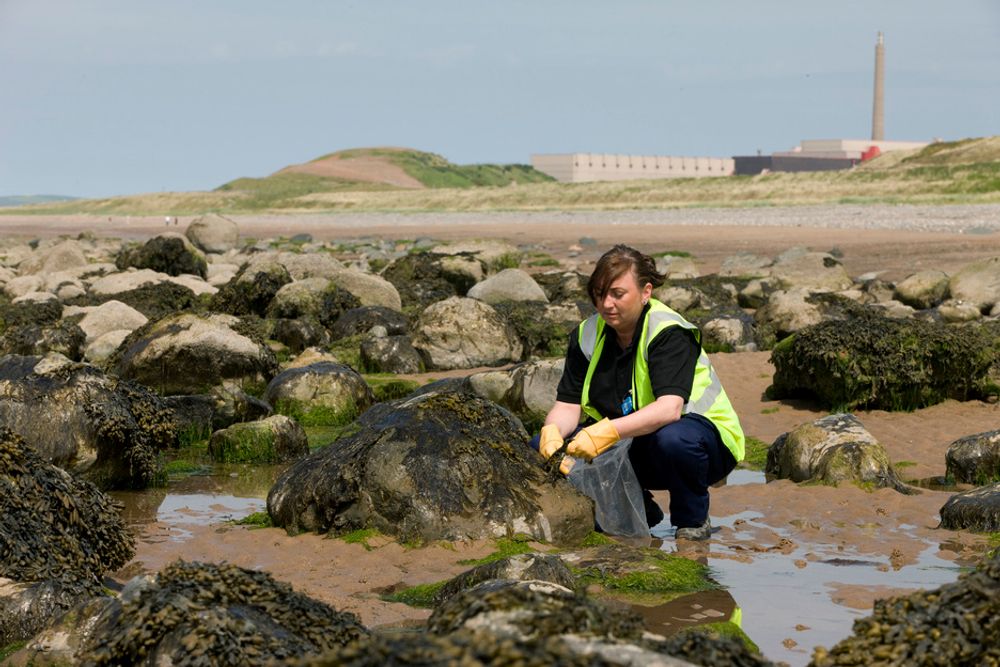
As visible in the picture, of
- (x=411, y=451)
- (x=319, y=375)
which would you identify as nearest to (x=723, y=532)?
(x=411, y=451)

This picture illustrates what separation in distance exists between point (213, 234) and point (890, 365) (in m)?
24.9

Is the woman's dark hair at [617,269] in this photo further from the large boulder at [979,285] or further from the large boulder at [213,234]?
the large boulder at [213,234]

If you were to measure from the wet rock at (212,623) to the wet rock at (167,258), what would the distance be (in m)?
20.1

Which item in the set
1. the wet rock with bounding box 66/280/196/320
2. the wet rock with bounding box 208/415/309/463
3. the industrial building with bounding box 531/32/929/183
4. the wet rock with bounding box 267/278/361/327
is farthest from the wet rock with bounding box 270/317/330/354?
the industrial building with bounding box 531/32/929/183

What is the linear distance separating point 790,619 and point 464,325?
985 centimetres

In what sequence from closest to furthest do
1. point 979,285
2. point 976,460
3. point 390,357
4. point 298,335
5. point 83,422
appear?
point 83,422 < point 976,460 < point 390,357 < point 298,335 < point 979,285

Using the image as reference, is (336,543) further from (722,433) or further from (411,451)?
(722,433)

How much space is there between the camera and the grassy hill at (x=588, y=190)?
178 feet

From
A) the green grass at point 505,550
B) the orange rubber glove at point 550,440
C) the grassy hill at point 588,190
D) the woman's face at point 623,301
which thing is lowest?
the grassy hill at point 588,190

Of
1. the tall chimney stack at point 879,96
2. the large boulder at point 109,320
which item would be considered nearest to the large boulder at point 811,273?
the large boulder at point 109,320

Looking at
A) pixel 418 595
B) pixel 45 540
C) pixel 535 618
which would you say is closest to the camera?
pixel 535 618

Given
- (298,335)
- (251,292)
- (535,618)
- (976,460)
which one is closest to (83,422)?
(976,460)

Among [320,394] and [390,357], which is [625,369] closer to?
[320,394]

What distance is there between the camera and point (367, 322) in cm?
1748
